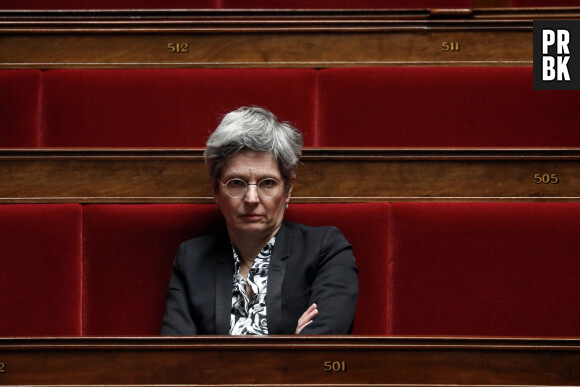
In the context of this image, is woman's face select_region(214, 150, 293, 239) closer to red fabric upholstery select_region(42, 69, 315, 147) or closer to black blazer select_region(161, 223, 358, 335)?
black blazer select_region(161, 223, 358, 335)

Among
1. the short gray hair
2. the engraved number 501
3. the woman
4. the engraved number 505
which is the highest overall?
the short gray hair

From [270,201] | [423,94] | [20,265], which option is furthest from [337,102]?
[20,265]

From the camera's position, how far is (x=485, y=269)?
50cm

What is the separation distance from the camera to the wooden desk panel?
35 centimetres

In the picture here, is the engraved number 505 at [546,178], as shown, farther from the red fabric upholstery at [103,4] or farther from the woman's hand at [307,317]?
the red fabric upholstery at [103,4]

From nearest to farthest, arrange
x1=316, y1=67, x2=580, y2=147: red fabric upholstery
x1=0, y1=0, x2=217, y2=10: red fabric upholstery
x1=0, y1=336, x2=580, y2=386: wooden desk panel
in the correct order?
x1=0, y1=336, x2=580, y2=386: wooden desk panel, x1=316, y1=67, x2=580, y2=147: red fabric upholstery, x1=0, y1=0, x2=217, y2=10: red fabric upholstery

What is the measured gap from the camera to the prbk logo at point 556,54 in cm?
61

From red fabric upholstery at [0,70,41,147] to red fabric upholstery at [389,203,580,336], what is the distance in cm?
33

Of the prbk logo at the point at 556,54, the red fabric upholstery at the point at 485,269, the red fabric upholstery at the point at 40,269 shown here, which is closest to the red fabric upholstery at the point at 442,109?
the prbk logo at the point at 556,54

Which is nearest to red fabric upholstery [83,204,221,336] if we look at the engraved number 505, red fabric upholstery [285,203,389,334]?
red fabric upholstery [285,203,389,334]

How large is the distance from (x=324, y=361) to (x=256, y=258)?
0.13 m

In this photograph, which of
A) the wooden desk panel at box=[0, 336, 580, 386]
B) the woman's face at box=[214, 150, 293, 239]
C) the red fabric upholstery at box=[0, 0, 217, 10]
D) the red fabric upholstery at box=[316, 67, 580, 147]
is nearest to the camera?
the wooden desk panel at box=[0, 336, 580, 386]

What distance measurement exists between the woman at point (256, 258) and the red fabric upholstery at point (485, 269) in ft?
0.21

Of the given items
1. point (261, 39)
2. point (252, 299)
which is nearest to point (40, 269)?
point (252, 299)
